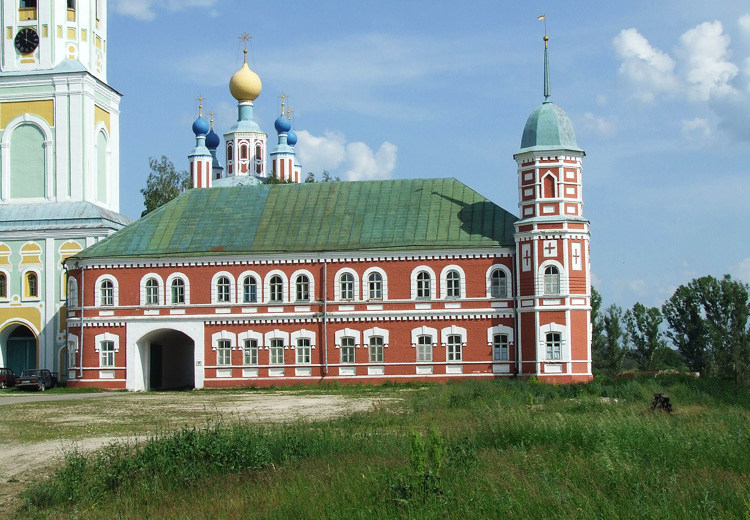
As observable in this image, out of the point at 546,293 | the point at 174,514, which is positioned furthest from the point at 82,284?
the point at 174,514

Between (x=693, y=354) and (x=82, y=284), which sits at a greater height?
(x=82, y=284)

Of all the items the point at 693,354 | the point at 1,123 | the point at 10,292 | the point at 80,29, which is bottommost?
the point at 693,354

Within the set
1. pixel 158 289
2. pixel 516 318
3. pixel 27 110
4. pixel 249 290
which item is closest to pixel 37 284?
pixel 27 110

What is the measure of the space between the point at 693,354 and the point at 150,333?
30819 mm

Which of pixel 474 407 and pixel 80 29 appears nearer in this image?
pixel 474 407

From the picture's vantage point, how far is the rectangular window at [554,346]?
40.0 meters

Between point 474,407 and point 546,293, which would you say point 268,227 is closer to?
point 546,293

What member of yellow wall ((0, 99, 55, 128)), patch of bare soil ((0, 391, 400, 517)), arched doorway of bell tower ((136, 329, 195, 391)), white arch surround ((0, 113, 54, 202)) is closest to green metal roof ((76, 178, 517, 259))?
arched doorway of bell tower ((136, 329, 195, 391))

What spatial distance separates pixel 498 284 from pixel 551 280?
7.71 feet

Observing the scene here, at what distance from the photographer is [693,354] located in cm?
5672

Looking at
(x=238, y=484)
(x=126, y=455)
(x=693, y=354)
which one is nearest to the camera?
(x=238, y=484)

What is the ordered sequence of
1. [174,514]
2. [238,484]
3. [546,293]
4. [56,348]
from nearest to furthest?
[174,514]
[238,484]
[546,293]
[56,348]

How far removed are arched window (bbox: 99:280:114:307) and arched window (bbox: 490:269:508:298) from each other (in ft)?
54.0

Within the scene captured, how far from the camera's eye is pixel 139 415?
87.9 feet
